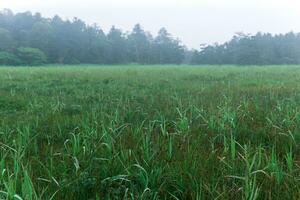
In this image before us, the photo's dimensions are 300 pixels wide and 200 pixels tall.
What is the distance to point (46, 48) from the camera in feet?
255

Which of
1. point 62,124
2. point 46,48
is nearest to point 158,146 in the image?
point 62,124

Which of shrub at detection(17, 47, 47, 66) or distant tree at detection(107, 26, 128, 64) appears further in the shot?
distant tree at detection(107, 26, 128, 64)

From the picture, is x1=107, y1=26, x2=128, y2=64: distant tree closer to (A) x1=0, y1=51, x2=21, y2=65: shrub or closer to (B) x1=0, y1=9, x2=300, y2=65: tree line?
(B) x1=0, y1=9, x2=300, y2=65: tree line

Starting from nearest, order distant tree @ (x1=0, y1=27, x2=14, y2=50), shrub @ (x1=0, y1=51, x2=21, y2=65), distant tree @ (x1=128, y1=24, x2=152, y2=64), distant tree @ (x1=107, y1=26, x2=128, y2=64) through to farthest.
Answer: shrub @ (x1=0, y1=51, x2=21, y2=65)
distant tree @ (x1=0, y1=27, x2=14, y2=50)
distant tree @ (x1=107, y1=26, x2=128, y2=64)
distant tree @ (x1=128, y1=24, x2=152, y2=64)

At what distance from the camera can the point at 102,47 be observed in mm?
85625

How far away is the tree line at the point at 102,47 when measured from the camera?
242 feet

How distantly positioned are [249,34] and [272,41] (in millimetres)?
6308

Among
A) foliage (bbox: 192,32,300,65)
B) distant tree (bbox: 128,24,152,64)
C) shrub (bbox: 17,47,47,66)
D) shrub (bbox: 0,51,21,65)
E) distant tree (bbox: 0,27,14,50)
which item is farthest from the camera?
distant tree (bbox: 128,24,152,64)

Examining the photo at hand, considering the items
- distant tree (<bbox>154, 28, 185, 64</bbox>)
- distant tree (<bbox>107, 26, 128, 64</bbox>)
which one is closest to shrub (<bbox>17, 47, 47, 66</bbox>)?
distant tree (<bbox>107, 26, 128, 64</bbox>)

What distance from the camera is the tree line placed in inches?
2907

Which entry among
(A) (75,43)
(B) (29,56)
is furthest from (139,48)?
(B) (29,56)

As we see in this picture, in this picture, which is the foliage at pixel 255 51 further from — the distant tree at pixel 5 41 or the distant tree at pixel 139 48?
the distant tree at pixel 5 41

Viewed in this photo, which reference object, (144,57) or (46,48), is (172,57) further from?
(46,48)

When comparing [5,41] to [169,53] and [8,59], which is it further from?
[169,53]
